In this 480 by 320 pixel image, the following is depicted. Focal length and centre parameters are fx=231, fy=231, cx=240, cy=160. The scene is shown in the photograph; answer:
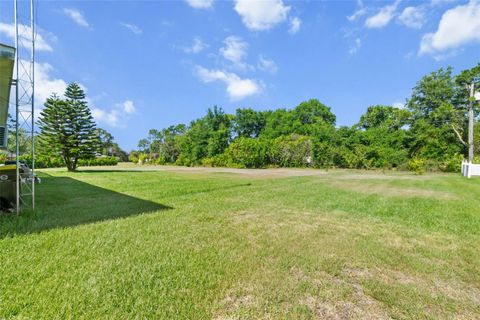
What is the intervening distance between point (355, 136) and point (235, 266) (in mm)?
32099

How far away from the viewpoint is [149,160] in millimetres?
50250

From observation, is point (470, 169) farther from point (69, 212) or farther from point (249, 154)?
point (69, 212)

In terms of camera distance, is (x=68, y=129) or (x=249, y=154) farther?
(x=249, y=154)

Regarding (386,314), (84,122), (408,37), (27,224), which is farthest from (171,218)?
(84,122)

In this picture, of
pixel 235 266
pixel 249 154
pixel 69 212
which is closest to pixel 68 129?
pixel 69 212

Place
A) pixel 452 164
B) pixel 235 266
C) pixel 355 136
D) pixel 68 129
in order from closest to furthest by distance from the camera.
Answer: pixel 235 266
pixel 68 129
pixel 452 164
pixel 355 136

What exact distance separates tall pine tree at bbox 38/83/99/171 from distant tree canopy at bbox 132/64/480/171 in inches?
703

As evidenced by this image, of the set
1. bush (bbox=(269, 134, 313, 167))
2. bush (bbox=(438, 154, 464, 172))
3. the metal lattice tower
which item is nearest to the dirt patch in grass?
the metal lattice tower

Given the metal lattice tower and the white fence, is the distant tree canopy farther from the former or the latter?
the metal lattice tower

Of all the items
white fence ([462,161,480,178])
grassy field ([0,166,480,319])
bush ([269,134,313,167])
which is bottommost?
grassy field ([0,166,480,319])

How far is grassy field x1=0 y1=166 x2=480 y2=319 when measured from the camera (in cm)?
190

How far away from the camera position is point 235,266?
104 inches

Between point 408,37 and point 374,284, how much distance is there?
1905 centimetres

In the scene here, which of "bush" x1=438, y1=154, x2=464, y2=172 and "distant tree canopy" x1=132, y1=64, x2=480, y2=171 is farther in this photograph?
"distant tree canopy" x1=132, y1=64, x2=480, y2=171
